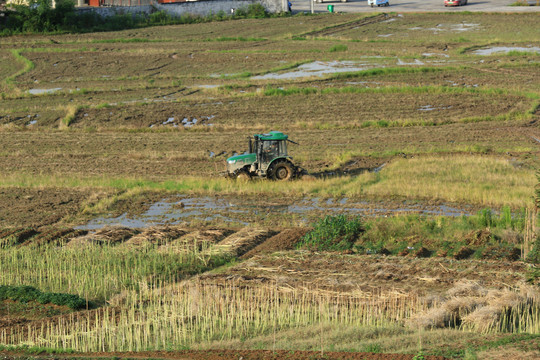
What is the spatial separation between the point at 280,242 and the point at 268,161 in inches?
261

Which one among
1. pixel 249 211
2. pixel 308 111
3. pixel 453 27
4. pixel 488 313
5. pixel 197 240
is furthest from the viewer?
pixel 453 27

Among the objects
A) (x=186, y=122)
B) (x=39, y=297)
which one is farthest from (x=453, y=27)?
(x=39, y=297)

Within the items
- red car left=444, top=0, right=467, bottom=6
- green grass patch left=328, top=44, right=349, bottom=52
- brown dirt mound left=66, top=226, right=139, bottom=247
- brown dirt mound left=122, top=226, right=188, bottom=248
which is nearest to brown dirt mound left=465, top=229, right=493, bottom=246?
brown dirt mound left=122, top=226, right=188, bottom=248

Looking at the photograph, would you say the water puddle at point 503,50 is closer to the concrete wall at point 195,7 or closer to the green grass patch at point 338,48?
the green grass patch at point 338,48

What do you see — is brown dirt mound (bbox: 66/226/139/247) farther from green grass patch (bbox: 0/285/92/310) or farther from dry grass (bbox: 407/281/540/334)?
dry grass (bbox: 407/281/540/334)

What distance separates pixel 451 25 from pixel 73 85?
3580 cm

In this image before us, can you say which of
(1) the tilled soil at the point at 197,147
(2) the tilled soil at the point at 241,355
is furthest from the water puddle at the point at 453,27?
(2) the tilled soil at the point at 241,355

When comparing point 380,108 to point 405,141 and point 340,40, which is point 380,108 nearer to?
point 405,141

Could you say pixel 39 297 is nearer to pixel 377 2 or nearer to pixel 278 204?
pixel 278 204

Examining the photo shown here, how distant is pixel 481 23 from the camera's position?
65000 millimetres

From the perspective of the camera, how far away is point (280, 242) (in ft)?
62.6

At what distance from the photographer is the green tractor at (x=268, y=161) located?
25.0 metres

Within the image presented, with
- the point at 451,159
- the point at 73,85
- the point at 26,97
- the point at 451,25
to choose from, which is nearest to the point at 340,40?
the point at 451,25

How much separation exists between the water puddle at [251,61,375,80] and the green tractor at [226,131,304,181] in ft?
65.7
